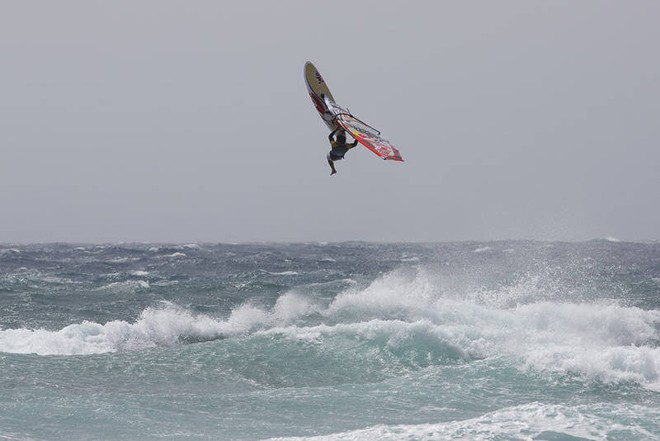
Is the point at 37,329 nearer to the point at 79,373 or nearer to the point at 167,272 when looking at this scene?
the point at 79,373

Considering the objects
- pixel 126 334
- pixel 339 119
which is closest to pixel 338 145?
pixel 339 119

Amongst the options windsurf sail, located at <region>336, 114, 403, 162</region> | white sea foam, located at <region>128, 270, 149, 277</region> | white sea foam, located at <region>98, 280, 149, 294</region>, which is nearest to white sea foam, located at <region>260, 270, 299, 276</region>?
white sea foam, located at <region>128, 270, 149, 277</region>

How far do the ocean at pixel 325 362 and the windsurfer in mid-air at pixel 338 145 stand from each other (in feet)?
16.5

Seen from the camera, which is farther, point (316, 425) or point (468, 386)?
point (468, 386)

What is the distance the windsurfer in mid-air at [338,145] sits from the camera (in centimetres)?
1427

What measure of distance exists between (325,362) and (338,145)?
22.5ft

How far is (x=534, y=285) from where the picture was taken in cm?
3325

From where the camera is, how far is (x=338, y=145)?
48.1 feet

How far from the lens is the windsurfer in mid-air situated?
14266 millimetres

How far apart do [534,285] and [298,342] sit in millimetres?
16017

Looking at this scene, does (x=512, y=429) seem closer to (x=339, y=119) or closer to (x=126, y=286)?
(x=339, y=119)

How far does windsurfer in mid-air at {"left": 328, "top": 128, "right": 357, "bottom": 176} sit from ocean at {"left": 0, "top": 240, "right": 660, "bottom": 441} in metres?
5.03

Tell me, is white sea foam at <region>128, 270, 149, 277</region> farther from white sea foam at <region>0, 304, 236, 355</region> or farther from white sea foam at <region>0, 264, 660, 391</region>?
white sea foam at <region>0, 304, 236, 355</region>

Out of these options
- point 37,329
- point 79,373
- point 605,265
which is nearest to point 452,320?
point 79,373
